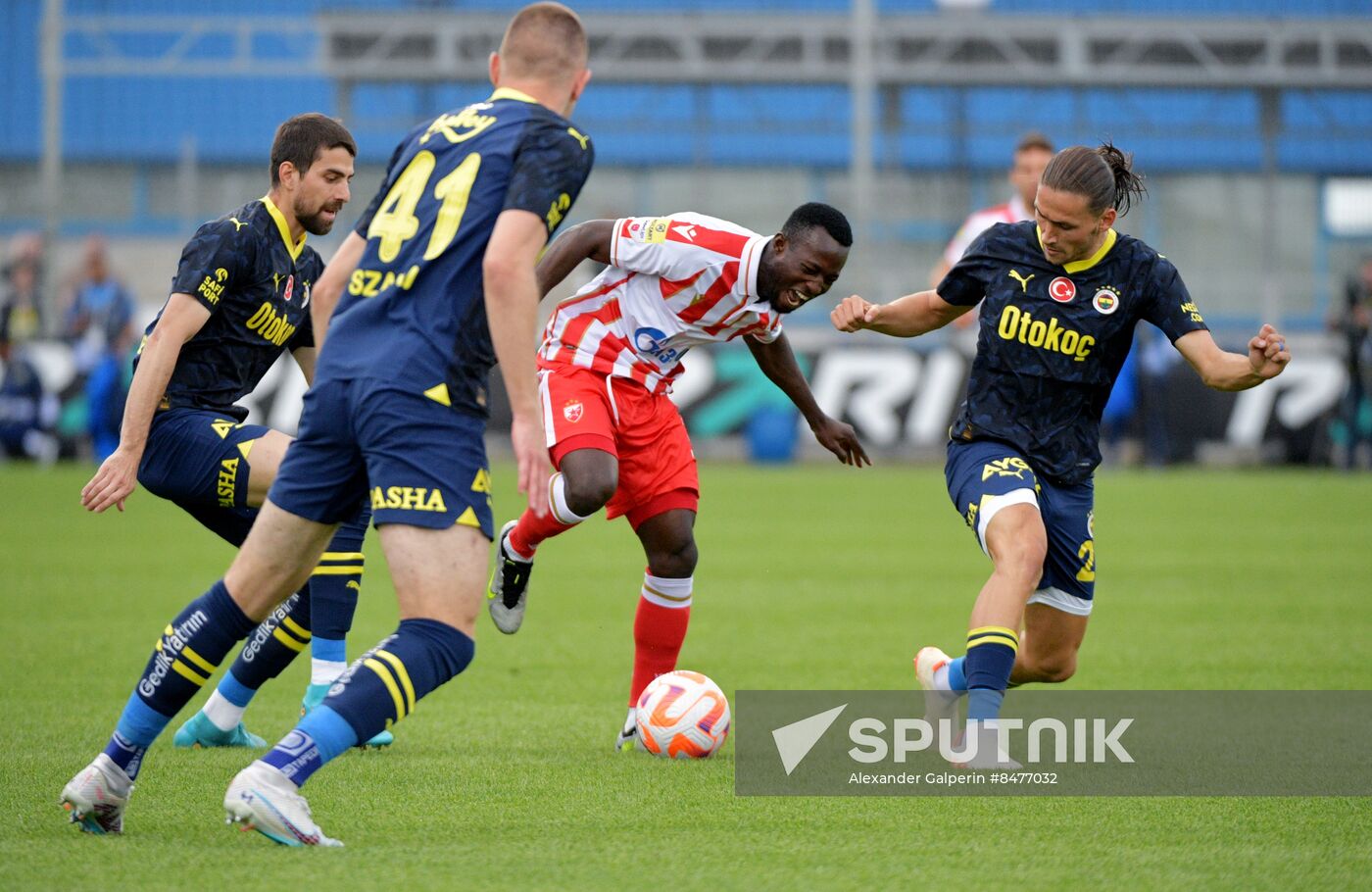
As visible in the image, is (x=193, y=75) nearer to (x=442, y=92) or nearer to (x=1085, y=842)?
(x=442, y=92)

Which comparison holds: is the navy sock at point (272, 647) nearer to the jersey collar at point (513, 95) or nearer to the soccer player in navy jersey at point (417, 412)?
the soccer player in navy jersey at point (417, 412)

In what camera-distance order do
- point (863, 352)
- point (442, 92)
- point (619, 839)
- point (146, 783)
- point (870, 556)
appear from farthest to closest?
point (442, 92), point (863, 352), point (870, 556), point (146, 783), point (619, 839)

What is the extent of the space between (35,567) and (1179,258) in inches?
975

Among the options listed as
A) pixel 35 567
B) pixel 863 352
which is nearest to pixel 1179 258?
pixel 863 352

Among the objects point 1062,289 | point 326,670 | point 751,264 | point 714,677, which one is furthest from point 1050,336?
point 326,670

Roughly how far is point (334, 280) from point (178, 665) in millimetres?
1134

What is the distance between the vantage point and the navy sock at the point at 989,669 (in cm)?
551

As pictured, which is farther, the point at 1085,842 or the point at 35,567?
the point at 35,567

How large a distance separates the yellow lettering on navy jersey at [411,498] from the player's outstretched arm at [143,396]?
4.28 ft

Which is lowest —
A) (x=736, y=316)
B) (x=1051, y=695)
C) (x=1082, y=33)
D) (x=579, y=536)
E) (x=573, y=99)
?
(x=579, y=536)

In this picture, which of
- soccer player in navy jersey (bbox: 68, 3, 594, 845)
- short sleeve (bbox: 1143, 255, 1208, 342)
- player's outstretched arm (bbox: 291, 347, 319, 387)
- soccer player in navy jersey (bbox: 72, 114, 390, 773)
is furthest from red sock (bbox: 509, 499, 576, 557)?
short sleeve (bbox: 1143, 255, 1208, 342)

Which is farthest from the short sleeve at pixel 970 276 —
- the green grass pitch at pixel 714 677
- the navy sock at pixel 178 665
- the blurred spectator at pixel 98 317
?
the blurred spectator at pixel 98 317

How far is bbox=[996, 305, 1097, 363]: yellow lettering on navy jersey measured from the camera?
19.3 ft

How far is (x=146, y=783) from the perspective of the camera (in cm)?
529
